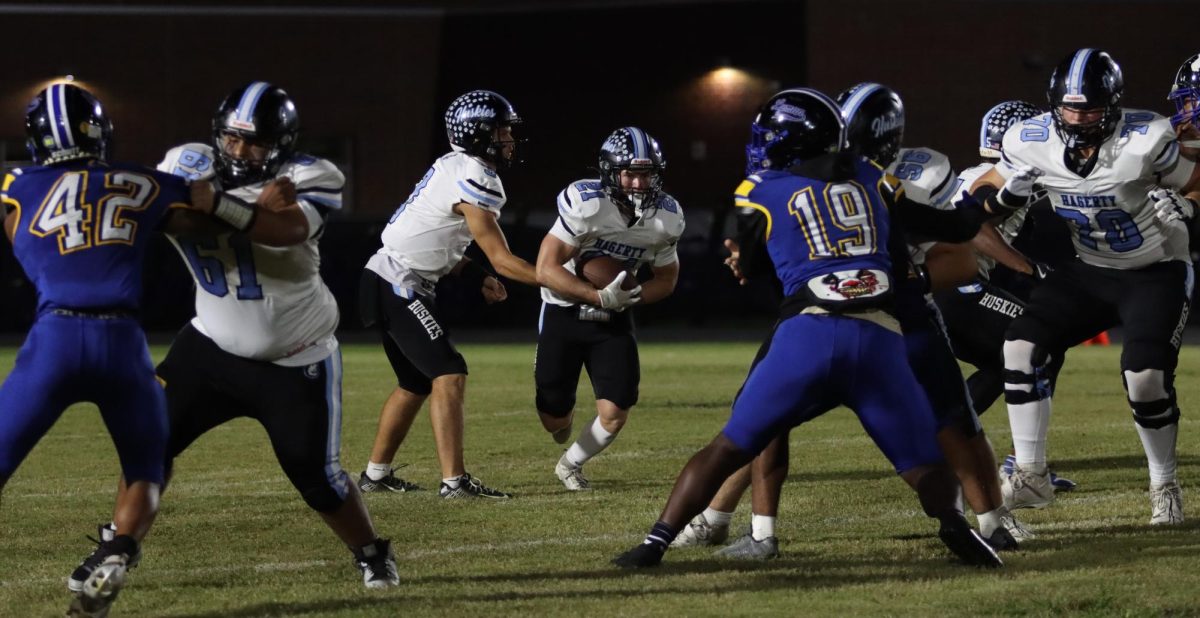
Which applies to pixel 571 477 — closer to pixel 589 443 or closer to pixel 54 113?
pixel 589 443

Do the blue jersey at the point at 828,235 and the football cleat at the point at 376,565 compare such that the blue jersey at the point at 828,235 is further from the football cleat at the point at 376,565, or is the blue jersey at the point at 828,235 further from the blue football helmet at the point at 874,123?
the football cleat at the point at 376,565

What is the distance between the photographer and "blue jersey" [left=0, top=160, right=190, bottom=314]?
4.41 meters

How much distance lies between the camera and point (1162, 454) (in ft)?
20.7

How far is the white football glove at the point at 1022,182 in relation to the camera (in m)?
5.57

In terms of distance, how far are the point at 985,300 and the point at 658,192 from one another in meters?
1.56

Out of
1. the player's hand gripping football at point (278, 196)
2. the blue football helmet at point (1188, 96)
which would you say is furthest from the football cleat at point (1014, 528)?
the player's hand gripping football at point (278, 196)

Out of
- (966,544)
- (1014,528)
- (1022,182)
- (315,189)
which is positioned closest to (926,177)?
(1022,182)

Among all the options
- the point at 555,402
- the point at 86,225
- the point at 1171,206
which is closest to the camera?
the point at 86,225

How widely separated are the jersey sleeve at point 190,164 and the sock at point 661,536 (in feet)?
5.78

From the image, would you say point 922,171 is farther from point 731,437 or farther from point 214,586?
point 214,586

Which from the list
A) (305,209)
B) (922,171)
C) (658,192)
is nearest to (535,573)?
(305,209)

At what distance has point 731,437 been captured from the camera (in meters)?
4.96

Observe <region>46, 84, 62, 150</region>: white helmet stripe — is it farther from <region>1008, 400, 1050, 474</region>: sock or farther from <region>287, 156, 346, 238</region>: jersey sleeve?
<region>1008, 400, 1050, 474</region>: sock

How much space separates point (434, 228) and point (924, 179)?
2.49 meters
